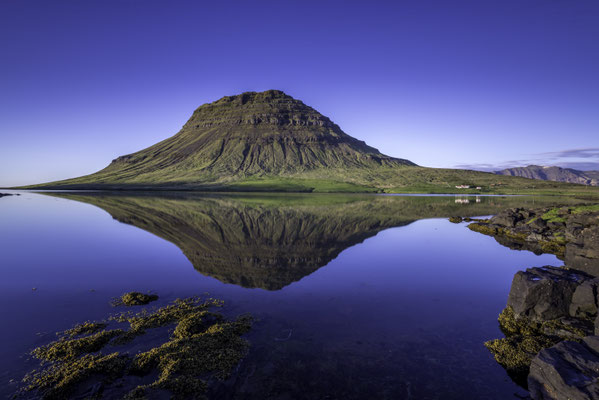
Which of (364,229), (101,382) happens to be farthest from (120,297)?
(364,229)

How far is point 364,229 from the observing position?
43062mm

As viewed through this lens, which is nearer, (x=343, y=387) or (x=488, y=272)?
(x=343, y=387)

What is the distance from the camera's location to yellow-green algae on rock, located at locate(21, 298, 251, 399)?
9484 millimetres

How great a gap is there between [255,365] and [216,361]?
143 cm

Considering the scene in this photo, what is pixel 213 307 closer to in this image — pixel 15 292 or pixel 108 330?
pixel 108 330

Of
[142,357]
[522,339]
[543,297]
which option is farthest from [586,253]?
[142,357]

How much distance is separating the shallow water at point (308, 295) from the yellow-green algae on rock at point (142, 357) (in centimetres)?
67

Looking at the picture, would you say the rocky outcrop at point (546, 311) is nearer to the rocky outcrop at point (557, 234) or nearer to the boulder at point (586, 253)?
the boulder at point (586, 253)

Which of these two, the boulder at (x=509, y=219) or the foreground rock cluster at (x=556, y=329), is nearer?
the foreground rock cluster at (x=556, y=329)

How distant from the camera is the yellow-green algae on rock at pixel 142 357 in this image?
9.48 metres

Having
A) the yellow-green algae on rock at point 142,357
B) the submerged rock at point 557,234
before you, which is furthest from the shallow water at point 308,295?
the submerged rock at point 557,234

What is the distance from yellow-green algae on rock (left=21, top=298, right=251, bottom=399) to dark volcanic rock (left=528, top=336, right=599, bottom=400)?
32.3ft

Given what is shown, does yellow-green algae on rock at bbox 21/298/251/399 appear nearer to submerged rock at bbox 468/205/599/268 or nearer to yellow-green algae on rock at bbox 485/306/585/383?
yellow-green algae on rock at bbox 485/306/585/383

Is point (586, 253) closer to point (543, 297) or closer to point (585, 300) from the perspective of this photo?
point (585, 300)
